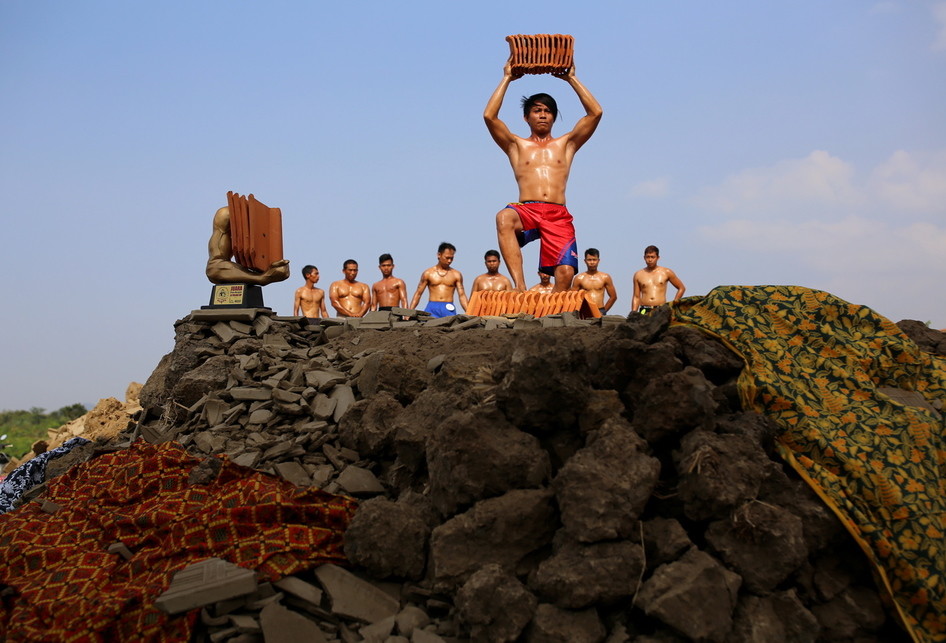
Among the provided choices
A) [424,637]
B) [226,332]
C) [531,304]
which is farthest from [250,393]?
[531,304]

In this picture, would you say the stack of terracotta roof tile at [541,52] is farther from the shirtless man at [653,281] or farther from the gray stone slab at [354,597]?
the gray stone slab at [354,597]

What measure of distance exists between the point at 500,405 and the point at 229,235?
4.38m

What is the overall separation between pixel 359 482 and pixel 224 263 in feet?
11.6

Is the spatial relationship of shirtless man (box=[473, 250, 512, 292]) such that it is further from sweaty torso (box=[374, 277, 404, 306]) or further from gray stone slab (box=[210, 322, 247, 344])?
gray stone slab (box=[210, 322, 247, 344])

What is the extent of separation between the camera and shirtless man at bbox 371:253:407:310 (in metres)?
12.1

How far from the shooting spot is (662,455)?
10.2 ft

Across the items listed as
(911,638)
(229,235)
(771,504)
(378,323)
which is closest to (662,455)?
(771,504)

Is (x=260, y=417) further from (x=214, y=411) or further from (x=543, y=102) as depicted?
(x=543, y=102)

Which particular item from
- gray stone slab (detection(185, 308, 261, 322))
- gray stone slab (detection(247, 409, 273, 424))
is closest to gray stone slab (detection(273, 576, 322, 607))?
gray stone slab (detection(247, 409, 273, 424))

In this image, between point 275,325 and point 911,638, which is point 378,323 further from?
point 911,638

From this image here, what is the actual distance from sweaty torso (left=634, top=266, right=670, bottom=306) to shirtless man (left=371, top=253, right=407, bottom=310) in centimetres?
423

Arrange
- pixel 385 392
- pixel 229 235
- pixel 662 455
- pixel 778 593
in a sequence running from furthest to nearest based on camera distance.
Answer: pixel 229 235 → pixel 385 392 → pixel 662 455 → pixel 778 593

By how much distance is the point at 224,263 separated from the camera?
6.48 meters

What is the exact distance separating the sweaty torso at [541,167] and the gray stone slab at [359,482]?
168 inches
